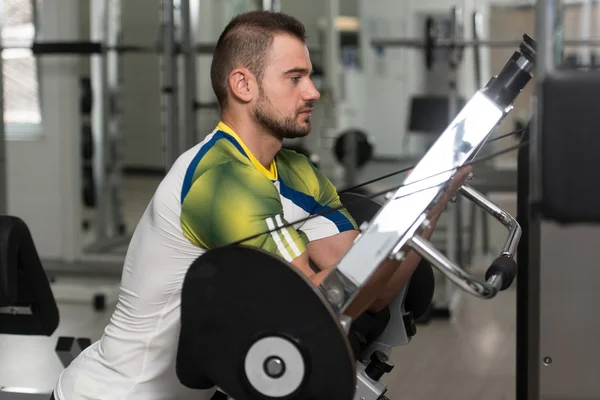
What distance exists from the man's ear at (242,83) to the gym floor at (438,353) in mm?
1547

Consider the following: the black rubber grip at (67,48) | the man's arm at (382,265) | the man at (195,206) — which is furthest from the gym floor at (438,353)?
the man at (195,206)

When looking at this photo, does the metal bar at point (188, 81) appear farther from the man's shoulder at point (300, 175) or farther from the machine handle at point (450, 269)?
the machine handle at point (450, 269)

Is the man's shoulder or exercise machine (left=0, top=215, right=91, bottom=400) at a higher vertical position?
the man's shoulder

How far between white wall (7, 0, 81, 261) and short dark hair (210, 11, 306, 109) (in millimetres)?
3523

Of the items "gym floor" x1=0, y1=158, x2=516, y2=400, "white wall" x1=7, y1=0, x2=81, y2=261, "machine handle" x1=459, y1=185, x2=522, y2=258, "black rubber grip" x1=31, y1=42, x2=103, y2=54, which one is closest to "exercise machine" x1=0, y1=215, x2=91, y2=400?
→ "gym floor" x1=0, y1=158, x2=516, y2=400

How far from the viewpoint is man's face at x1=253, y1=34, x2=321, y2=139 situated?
4.85ft

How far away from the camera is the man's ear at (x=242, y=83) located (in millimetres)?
1486

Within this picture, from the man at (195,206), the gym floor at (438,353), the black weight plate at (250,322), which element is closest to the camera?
the black weight plate at (250,322)

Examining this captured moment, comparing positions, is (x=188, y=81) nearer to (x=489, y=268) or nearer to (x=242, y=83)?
(x=242, y=83)

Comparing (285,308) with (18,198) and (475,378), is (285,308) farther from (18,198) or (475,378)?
(18,198)

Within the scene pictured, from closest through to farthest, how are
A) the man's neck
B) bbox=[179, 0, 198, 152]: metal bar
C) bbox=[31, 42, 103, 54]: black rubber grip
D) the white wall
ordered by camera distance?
the man's neck < bbox=[179, 0, 198, 152]: metal bar < bbox=[31, 42, 103, 54]: black rubber grip < the white wall

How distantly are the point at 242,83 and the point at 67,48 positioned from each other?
3.19 meters

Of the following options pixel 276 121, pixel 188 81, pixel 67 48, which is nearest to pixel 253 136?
pixel 276 121

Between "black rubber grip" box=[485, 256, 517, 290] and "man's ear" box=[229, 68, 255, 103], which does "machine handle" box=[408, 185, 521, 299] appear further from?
"man's ear" box=[229, 68, 255, 103]
